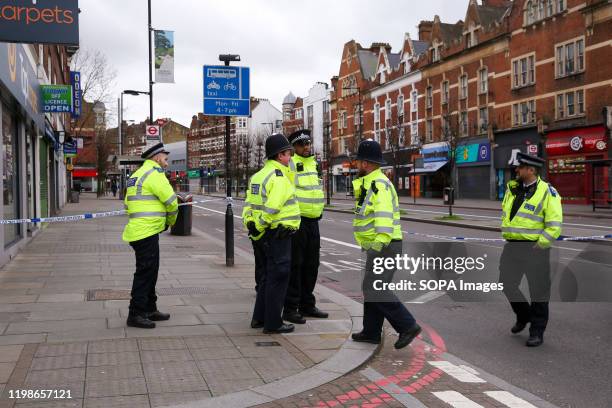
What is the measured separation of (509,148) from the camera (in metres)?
40.8

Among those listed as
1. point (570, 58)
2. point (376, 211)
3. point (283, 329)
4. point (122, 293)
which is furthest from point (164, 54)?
point (570, 58)

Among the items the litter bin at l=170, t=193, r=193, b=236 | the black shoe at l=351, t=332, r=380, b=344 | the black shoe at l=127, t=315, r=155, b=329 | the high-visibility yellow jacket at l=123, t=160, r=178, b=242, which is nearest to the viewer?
the black shoe at l=351, t=332, r=380, b=344

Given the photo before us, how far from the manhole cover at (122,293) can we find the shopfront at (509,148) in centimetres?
3205

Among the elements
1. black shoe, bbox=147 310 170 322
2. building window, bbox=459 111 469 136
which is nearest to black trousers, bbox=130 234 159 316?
black shoe, bbox=147 310 170 322

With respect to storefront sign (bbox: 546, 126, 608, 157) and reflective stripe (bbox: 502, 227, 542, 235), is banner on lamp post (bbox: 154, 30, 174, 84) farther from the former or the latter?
storefront sign (bbox: 546, 126, 608, 157)

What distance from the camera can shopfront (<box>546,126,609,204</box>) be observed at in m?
32.7

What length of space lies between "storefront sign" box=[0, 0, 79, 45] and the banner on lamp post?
1267 cm

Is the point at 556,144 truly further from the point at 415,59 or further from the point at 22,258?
the point at 22,258

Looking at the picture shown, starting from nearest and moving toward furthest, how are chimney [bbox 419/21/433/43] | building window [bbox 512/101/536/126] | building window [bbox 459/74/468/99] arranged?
1. building window [bbox 512/101/536/126]
2. building window [bbox 459/74/468/99]
3. chimney [bbox 419/21/433/43]

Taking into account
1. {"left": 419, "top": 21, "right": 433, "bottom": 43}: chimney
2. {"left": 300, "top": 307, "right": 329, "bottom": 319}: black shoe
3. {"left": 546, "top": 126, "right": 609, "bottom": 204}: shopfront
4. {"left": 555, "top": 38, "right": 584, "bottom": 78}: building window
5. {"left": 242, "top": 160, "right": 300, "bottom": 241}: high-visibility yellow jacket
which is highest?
{"left": 419, "top": 21, "right": 433, "bottom": 43}: chimney

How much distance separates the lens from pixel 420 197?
53156 millimetres

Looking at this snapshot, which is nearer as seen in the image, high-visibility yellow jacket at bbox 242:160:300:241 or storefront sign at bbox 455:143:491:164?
high-visibility yellow jacket at bbox 242:160:300:241

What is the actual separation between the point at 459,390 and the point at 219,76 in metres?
8.92

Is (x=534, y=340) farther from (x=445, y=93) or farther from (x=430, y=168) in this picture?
(x=445, y=93)
